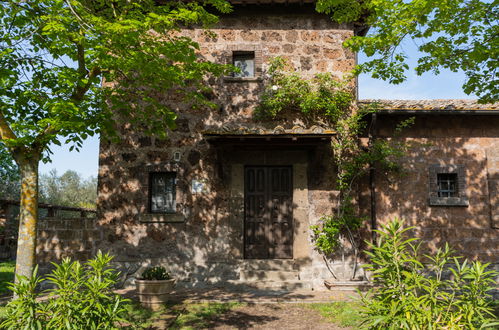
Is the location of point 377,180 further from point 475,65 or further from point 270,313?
point 270,313

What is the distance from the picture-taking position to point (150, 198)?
7.84 m

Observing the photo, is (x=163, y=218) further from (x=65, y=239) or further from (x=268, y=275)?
(x=268, y=275)

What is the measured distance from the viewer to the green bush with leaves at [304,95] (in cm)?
765

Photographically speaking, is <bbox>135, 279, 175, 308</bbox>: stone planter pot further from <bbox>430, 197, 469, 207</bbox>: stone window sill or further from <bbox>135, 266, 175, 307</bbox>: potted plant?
<bbox>430, 197, 469, 207</bbox>: stone window sill

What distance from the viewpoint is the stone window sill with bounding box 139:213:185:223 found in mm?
7551

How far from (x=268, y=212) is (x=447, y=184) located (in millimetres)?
4232

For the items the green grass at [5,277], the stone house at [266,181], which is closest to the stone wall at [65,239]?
the stone house at [266,181]

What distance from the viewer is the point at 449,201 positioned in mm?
7961

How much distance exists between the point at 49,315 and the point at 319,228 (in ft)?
17.9

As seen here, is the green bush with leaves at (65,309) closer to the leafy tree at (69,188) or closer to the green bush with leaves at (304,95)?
the green bush with leaves at (304,95)

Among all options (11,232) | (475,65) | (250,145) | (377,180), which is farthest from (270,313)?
(11,232)

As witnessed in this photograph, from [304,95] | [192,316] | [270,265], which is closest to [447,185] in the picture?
[304,95]

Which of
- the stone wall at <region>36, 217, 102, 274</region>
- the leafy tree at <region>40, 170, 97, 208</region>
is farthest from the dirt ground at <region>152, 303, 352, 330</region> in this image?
the leafy tree at <region>40, 170, 97, 208</region>

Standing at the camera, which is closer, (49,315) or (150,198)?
(49,315)
